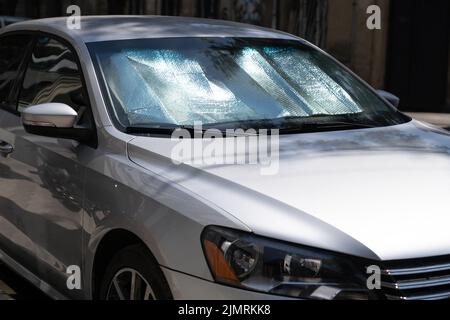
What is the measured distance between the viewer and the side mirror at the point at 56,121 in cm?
355

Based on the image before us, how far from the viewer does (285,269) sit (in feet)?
8.46

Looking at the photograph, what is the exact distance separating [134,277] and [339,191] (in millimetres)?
932

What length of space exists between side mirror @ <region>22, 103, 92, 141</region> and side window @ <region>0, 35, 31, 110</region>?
97cm

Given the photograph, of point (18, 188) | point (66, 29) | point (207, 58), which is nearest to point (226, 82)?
point (207, 58)

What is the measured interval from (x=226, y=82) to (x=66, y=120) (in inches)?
34.7

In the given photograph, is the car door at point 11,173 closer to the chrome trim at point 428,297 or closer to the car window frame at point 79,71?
the car window frame at point 79,71

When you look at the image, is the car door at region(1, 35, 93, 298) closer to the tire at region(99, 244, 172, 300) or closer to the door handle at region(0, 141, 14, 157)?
the door handle at region(0, 141, 14, 157)

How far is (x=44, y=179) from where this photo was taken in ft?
12.6

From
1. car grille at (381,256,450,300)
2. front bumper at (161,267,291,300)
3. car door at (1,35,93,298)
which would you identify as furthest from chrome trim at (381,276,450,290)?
car door at (1,35,93,298)

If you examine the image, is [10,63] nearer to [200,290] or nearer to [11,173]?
[11,173]

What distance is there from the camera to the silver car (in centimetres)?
258

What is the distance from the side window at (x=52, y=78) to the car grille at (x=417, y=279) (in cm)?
198
